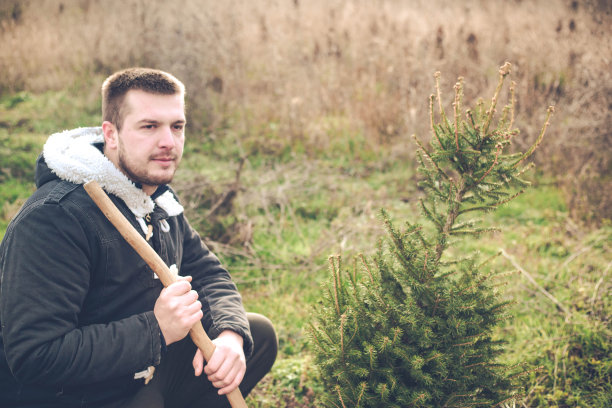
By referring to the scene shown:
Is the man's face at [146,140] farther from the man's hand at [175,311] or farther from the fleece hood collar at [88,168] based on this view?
the man's hand at [175,311]

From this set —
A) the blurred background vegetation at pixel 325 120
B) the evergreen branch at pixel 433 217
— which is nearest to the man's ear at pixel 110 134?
the evergreen branch at pixel 433 217

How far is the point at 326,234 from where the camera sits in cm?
434

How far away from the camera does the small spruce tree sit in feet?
5.46

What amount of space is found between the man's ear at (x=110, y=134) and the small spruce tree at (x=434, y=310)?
114cm

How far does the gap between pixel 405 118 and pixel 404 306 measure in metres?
5.07

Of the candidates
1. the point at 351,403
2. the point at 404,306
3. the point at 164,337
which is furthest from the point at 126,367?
the point at 404,306

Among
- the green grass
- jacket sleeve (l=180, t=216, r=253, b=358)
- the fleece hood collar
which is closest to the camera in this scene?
the fleece hood collar

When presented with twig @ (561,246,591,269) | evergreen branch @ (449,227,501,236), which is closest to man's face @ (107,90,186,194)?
evergreen branch @ (449,227,501,236)

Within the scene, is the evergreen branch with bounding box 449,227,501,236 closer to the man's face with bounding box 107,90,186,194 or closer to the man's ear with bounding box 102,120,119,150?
the man's face with bounding box 107,90,186,194

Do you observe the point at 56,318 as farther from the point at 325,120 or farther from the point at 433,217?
the point at 325,120

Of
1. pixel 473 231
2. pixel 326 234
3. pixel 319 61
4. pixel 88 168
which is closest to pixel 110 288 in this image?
pixel 88 168

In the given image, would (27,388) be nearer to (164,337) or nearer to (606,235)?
(164,337)

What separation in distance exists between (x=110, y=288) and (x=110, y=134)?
70cm

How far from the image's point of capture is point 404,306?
1750 mm
